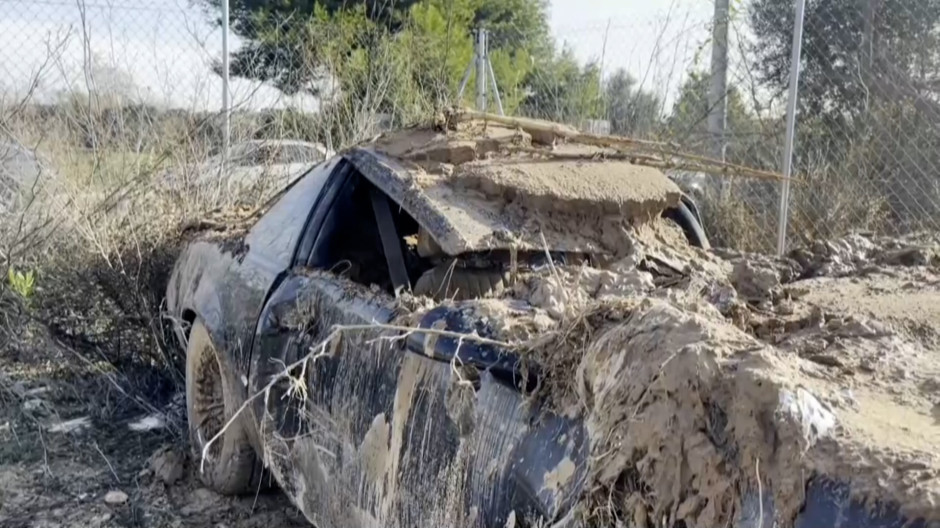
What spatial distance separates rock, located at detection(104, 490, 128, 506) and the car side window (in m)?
1.31

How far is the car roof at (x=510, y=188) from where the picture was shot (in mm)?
3121

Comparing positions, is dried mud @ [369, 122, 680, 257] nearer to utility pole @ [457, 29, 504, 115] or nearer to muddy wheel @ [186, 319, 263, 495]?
muddy wheel @ [186, 319, 263, 495]

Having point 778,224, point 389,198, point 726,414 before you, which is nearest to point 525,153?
point 389,198

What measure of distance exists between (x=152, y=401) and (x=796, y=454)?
15.6 feet

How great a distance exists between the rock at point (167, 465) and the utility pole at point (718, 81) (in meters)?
4.25

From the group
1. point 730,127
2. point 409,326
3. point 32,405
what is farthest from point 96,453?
point 730,127

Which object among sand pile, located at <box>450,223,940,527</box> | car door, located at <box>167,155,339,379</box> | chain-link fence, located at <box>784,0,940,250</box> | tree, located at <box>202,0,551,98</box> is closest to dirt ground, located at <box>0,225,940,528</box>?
sand pile, located at <box>450,223,940,527</box>

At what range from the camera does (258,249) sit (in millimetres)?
3947

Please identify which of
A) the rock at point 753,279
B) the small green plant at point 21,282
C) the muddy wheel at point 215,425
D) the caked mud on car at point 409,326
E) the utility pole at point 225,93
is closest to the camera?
the caked mud on car at point 409,326

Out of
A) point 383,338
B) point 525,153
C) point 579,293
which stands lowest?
point 383,338

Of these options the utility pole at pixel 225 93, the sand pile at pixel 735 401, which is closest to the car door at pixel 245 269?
the sand pile at pixel 735 401

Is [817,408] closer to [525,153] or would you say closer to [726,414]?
[726,414]

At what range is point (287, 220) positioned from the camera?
12.8 feet

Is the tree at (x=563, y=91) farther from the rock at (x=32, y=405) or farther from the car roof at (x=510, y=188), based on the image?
the rock at (x=32, y=405)
